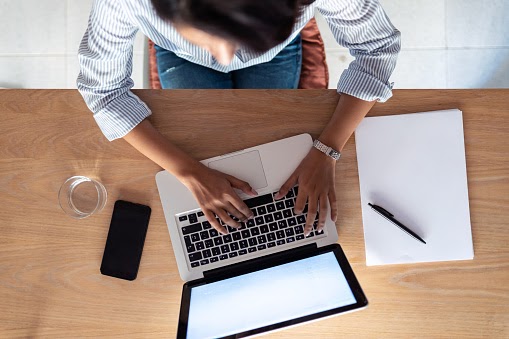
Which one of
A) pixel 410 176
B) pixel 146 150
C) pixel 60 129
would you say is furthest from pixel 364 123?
pixel 60 129

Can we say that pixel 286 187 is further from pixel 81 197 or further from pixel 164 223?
pixel 81 197

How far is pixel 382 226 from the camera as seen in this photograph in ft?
3.01

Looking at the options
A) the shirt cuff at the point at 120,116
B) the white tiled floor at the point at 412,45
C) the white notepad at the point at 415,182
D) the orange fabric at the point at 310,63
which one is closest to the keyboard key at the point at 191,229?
the shirt cuff at the point at 120,116

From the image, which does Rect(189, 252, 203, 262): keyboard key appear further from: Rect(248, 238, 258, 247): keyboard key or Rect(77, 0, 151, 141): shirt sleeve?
Rect(77, 0, 151, 141): shirt sleeve

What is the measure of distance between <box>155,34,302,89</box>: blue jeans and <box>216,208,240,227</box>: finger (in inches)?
13.9

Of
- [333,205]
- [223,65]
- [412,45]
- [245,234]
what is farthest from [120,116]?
[412,45]

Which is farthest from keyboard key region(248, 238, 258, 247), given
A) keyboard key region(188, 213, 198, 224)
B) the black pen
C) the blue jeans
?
the blue jeans

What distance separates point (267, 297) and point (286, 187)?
0.66 ft

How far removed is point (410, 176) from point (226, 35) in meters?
0.51

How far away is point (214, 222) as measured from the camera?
0.90 m

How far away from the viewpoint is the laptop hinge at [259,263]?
833mm

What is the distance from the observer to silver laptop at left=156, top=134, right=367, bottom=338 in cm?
81

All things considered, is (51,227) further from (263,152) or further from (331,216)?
(331,216)

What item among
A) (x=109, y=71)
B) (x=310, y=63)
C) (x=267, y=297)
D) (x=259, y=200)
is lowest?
(x=267, y=297)
